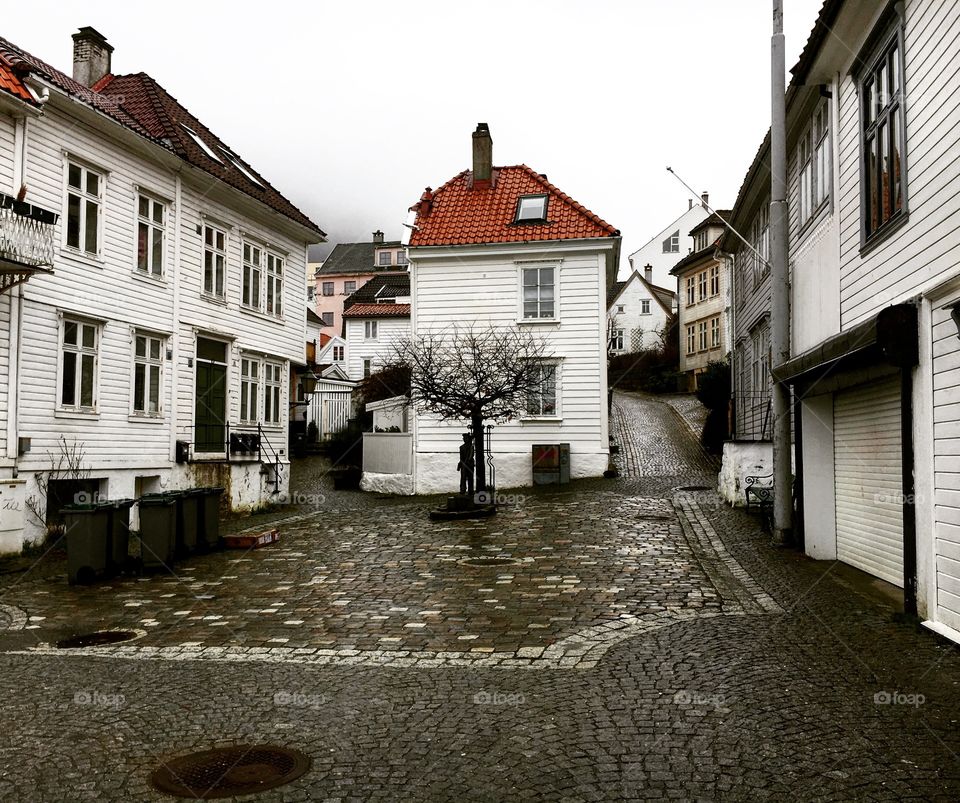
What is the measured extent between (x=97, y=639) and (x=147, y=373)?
12.0 metres

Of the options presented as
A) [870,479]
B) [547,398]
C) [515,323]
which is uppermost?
[515,323]

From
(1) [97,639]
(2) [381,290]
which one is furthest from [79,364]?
(2) [381,290]

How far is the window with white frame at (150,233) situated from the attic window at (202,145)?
143 inches

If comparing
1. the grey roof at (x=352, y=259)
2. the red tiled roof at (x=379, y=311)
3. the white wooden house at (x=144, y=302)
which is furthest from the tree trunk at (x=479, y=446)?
the grey roof at (x=352, y=259)

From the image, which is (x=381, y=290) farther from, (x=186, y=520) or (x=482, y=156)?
(x=186, y=520)

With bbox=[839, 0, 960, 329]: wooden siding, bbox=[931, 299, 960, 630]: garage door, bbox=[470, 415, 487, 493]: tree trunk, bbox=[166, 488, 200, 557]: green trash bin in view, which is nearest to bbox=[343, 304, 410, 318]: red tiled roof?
bbox=[470, 415, 487, 493]: tree trunk

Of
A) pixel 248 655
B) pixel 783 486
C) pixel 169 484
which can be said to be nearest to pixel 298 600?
pixel 248 655

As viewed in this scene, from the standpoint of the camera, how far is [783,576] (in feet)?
37.0

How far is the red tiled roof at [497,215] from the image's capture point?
27625mm

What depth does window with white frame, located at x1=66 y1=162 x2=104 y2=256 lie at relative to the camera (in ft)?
57.6

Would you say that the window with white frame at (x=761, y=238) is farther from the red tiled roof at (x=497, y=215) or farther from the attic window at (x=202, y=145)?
the attic window at (x=202, y=145)

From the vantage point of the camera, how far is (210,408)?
2217 cm

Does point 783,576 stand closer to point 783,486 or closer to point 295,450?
point 783,486

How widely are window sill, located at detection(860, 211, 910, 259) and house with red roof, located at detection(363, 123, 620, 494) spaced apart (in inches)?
636
